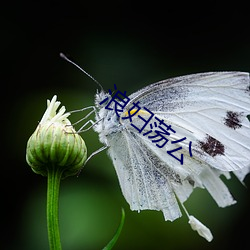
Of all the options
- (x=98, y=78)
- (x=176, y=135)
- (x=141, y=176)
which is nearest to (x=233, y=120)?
(x=176, y=135)

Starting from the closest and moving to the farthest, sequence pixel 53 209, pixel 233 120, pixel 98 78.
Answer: pixel 53 209 < pixel 233 120 < pixel 98 78

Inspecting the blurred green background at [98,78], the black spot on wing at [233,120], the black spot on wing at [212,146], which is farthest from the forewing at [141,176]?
the blurred green background at [98,78]

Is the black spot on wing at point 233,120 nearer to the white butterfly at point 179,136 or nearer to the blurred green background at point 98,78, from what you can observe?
the white butterfly at point 179,136

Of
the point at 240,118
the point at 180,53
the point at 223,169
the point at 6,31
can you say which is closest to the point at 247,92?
the point at 240,118

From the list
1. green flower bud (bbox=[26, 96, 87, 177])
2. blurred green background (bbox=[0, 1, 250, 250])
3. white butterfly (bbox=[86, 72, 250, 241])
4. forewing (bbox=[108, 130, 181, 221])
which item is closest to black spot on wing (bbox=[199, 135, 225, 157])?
white butterfly (bbox=[86, 72, 250, 241])

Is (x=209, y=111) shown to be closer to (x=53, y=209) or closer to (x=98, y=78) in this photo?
(x=53, y=209)

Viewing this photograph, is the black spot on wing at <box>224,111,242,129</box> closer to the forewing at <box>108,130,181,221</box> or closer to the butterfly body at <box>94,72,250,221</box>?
the butterfly body at <box>94,72,250,221</box>
